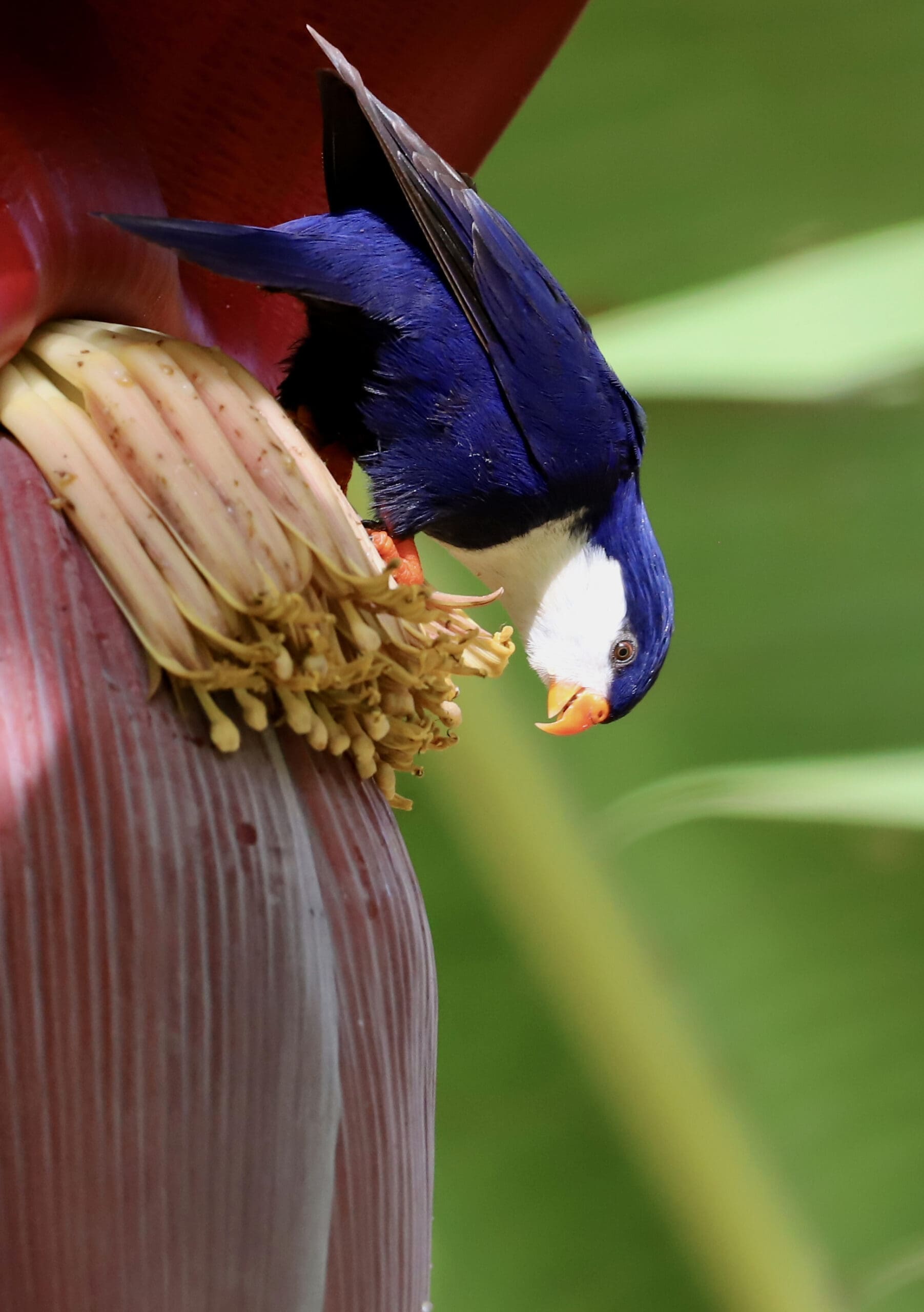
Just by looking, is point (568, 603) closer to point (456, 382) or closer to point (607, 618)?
point (607, 618)

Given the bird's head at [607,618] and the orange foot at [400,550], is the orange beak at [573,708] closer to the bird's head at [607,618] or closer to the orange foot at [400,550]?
the bird's head at [607,618]

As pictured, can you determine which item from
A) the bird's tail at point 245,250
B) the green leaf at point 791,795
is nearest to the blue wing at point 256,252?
the bird's tail at point 245,250

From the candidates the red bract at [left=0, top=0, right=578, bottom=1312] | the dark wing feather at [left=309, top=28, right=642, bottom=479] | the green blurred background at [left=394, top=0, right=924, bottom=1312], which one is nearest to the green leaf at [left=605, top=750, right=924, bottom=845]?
the green blurred background at [left=394, top=0, right=924, bottom=1312]

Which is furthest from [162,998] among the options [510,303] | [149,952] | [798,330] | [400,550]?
[798,330]

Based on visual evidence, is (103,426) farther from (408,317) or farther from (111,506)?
(408,317)

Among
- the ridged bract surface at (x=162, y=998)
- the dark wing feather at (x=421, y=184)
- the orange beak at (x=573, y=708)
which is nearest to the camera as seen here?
the ridged bract surface at (x=162, y=998)

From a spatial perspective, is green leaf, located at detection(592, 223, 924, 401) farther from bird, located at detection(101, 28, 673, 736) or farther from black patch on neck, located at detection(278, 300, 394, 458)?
black patch on neck, located at detection(278, 300, 394, 458)
